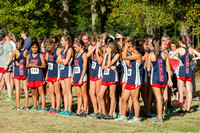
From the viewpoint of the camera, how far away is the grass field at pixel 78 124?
7648 mm

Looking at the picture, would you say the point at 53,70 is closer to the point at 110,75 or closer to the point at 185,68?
the point at 110,75

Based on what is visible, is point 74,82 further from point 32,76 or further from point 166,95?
point 166,95

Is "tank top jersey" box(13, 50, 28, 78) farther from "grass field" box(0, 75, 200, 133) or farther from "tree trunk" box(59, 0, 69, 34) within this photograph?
"tree trunk" box(59, 0, 69, 34)

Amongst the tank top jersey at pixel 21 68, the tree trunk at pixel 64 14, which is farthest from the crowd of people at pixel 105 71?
the tree trunk at pixel 64 14

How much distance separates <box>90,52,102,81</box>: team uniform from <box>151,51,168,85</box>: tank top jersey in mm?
1394

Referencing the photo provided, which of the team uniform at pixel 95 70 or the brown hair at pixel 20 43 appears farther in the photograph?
the brown hair at pixel 20 43

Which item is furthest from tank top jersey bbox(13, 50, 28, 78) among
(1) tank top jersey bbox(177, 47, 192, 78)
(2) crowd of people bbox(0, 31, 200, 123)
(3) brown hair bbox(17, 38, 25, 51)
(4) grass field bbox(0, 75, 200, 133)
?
(1) tank top jersey bbox(177, 47, 192, 78)

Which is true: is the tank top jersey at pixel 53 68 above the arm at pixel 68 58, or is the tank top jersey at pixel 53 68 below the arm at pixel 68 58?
below

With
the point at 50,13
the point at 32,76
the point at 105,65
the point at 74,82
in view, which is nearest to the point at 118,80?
the point at 105,65

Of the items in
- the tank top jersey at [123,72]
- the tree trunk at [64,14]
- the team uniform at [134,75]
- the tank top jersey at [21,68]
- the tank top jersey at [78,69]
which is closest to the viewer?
the team uniform at [134,75]

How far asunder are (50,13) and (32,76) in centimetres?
1550

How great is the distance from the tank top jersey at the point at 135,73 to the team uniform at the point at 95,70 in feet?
3.24

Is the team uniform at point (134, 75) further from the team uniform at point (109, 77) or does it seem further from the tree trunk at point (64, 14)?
the tree trunk at point (64, 14)

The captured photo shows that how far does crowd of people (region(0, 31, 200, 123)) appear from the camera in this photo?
28.3 ft
